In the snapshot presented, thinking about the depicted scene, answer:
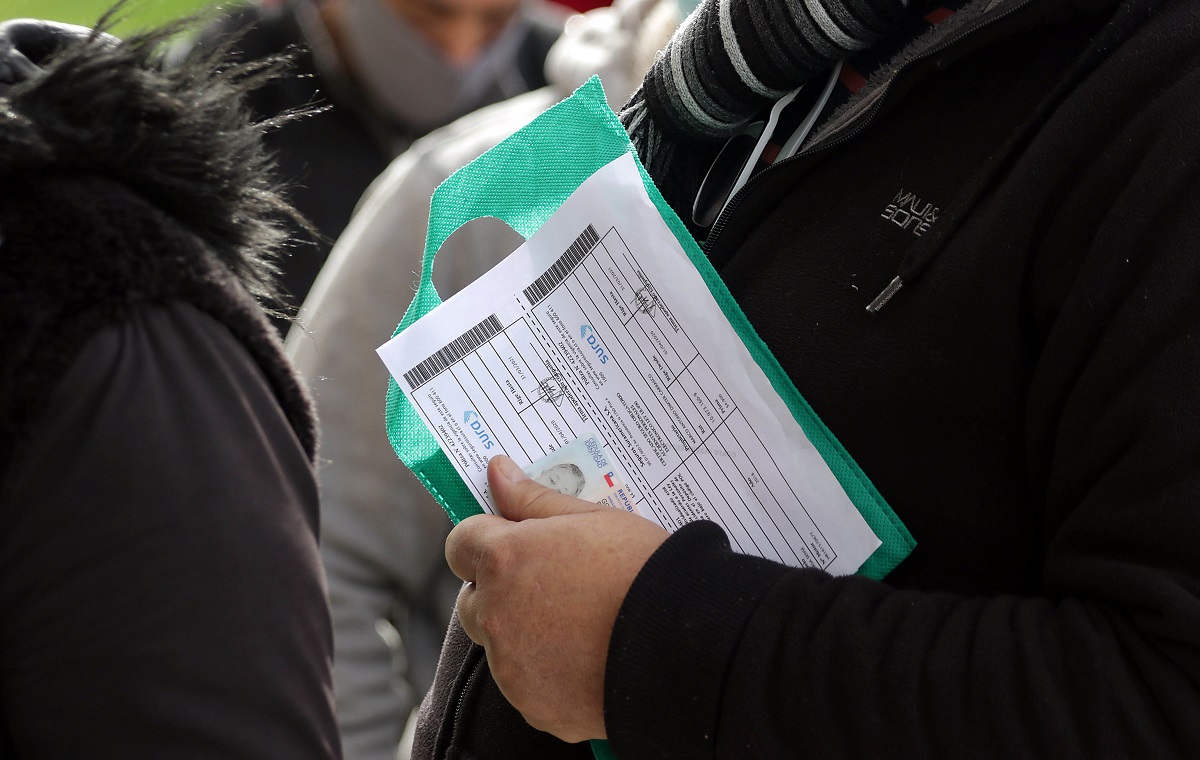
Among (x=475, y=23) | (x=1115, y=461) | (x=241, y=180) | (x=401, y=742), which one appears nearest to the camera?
(x=1115, y=461)

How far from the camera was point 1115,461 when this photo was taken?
2.01ft

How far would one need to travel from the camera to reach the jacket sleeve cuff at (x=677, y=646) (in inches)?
25.5

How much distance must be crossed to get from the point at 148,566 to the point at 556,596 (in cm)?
26

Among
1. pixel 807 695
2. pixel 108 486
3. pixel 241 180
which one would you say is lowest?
pixel 807 695

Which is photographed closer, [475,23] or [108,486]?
[108,486]

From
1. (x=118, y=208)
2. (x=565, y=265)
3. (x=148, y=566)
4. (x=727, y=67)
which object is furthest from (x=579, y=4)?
(x=148, y=566)

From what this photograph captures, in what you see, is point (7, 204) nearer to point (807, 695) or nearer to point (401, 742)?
point (807, 695)

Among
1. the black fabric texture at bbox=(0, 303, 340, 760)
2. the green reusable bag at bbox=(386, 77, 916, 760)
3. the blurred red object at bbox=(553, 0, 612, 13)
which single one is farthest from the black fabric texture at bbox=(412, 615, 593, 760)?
the blurred red object at bbox=(553, 0, 612, 13)

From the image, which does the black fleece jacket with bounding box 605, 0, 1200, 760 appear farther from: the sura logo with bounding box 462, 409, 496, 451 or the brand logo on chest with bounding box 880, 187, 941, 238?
the sura logo with bounding box 462, 409, 496, 451

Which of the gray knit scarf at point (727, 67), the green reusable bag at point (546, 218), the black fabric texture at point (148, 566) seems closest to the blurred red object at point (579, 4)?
the gray knit scarf at point (727, 67)

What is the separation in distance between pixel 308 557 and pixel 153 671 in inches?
4.7

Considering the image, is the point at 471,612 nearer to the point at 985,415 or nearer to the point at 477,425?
the point at 477,425

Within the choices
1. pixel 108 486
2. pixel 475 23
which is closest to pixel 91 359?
pixel 108 486

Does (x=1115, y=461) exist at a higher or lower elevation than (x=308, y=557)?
lower
